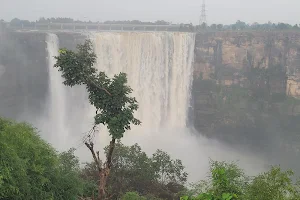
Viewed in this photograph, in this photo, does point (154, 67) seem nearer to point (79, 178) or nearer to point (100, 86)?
point (79, 178)

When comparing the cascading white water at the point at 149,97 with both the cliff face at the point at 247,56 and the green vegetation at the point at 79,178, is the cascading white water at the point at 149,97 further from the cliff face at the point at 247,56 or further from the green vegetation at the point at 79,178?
the green vegetation at the point at 79,178

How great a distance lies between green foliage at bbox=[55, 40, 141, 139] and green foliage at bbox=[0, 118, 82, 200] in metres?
1.42

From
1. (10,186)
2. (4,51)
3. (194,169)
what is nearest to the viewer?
(10,186)

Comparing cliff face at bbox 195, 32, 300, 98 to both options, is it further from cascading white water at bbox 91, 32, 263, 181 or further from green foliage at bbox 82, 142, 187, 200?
green foliage at bbox 82, 142, 187, 200

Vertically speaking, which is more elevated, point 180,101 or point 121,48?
point 121,48

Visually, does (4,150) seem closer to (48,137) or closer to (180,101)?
(48,137)

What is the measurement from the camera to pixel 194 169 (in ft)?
67.1

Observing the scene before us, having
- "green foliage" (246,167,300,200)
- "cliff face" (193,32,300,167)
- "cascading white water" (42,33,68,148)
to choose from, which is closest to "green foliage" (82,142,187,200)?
"green foliage" (246,167,300,200)

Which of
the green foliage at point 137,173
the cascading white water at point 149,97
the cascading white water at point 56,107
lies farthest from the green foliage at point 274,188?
the cascading white water at point 56,107

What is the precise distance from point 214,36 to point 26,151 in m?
21.6

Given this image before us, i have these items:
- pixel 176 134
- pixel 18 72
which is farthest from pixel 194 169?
pixel 18 72

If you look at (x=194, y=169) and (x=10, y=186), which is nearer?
(x=10, y=186)

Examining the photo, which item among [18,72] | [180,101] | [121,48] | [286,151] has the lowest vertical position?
[286,151]

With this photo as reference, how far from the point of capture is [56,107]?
82.5ft
